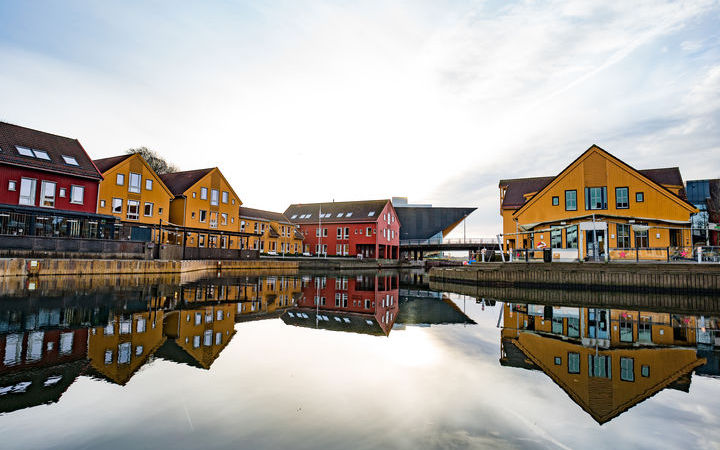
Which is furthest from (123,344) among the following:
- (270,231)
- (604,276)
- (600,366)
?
(270,231)

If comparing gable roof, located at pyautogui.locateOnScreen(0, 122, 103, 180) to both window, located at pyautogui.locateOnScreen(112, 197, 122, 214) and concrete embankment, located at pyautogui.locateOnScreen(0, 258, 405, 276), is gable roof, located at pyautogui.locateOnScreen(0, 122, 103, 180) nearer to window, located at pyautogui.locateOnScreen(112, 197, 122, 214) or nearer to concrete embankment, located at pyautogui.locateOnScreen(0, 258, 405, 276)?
window, located at pyautogui.locateOnScreen(112, 197, 122, 214)

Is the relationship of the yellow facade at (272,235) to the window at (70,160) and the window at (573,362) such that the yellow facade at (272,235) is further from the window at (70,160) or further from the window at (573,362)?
the window at (573,362)

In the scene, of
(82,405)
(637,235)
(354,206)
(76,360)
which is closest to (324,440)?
(82,405)

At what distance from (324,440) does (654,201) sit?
29.9 m

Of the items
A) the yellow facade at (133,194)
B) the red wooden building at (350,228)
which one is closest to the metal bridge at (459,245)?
the red wooden building at (350,228)

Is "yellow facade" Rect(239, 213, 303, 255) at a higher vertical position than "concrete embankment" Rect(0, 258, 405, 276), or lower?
higher

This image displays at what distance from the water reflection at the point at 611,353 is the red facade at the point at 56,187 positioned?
101 feet

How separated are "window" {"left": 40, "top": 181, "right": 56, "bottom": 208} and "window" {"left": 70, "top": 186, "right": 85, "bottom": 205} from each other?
1.24 metres

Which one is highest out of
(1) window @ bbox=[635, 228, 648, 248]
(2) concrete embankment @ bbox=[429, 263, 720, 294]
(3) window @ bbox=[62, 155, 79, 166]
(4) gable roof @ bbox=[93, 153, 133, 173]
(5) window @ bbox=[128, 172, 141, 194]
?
(4) gable roof @ bbox=[93, 153, 133, 173]

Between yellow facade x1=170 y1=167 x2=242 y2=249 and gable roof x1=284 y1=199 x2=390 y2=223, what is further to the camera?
gable roof x1=284 y1=199 x2=390 y2=223

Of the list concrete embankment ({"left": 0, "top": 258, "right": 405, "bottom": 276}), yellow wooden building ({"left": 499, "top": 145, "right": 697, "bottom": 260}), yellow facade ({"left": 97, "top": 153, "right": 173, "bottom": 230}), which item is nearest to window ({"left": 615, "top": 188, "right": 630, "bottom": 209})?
yellow wooden building ({"left": 499, "top": 145, "right": 697, "bottom": 260})

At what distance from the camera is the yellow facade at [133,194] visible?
107 feet

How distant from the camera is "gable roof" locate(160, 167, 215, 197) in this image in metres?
A: 40.4

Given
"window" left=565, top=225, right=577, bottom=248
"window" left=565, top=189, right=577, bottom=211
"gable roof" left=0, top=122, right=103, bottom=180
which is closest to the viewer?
"gable roof" left=0, top=122, right=103, bottom=180
